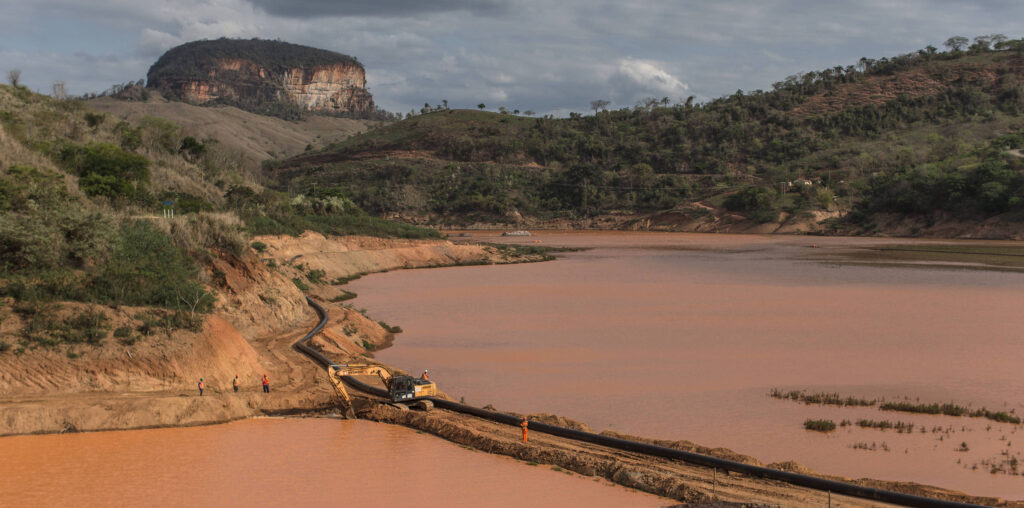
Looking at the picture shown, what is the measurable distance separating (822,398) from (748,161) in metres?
106

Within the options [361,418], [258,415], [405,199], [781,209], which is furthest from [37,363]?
[405,199]

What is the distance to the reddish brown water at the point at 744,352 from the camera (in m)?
15.7

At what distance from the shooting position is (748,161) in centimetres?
11925

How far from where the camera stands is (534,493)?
12.0 metres

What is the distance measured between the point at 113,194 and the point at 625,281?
88.0 ft

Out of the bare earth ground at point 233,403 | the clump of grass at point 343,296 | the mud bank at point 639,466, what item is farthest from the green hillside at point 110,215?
the mud bank at point 639,466

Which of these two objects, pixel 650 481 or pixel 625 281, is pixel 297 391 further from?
pixel 625 281

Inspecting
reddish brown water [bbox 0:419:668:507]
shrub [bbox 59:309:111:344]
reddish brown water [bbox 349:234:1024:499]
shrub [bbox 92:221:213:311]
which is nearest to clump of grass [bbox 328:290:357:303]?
reddish brown water [bbox 349:234:1024:499]

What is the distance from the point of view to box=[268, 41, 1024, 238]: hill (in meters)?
89.1

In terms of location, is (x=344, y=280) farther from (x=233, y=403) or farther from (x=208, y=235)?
(x=233, y=403)

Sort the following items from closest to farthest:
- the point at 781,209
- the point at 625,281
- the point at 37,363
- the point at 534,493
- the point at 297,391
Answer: the point at 534,493, the point at 37,363, the point at 297,391, the point at 625,281, the point at 781,209

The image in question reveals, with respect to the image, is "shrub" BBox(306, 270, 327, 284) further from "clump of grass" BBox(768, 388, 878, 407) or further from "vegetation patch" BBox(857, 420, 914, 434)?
"vegetation patch" BBox(857, 420, 914, 434)

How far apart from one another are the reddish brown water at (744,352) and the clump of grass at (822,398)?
1.08ft

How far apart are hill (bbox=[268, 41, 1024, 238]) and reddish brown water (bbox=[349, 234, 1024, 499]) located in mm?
43754
